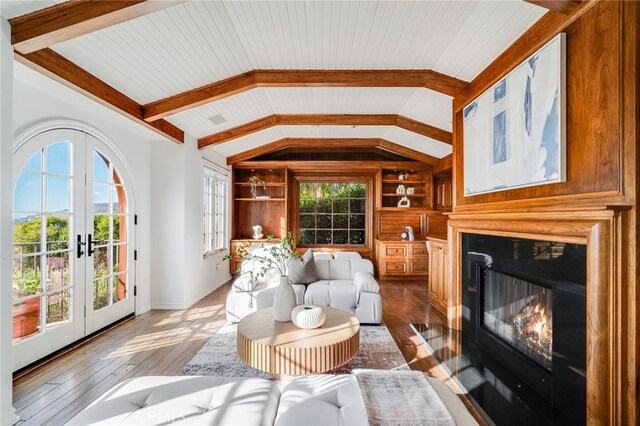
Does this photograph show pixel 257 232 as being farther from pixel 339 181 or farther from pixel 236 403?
pixel 236 403

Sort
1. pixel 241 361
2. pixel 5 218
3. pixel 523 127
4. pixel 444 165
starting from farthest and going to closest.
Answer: pixel 444 165
pixel 241 361
pixel 523 127
pixel 5 218

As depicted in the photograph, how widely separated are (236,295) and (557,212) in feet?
10.4

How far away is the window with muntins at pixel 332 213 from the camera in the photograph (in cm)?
698

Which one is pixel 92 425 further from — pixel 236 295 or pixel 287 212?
pixel 287 212

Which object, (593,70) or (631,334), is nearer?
(631,334)

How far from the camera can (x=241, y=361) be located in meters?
2.68

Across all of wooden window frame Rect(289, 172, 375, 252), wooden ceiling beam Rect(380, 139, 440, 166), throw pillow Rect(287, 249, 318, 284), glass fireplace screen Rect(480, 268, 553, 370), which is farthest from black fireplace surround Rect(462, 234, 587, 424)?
wooden window frame Rect(289, 172, 375, 252)

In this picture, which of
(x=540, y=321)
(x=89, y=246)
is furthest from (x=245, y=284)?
(x=540, y=321)

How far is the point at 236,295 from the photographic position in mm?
3588

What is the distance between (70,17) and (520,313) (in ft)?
12.5

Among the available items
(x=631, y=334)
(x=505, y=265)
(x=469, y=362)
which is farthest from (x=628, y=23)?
(x=469, y=362)

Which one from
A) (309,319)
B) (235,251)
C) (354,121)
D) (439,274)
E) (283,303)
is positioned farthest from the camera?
(235,251)

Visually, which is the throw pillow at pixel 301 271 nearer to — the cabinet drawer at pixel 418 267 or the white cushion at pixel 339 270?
the white cushion at pixel 339 270

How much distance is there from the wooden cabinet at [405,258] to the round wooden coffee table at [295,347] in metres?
3.87
